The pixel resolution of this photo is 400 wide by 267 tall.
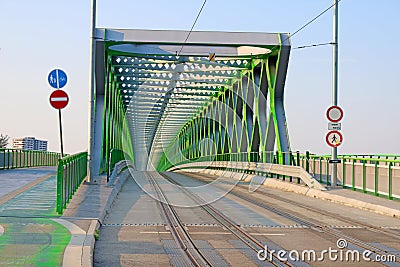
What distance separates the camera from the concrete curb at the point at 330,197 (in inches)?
648

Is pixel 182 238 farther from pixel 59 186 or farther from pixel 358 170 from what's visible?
pixel 358 170

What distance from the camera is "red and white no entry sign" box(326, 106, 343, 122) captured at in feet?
75.7

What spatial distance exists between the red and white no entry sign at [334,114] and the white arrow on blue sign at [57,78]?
1028 centimetres

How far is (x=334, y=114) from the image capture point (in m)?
23.1

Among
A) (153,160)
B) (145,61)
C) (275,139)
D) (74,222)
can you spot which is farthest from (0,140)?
(74,222)

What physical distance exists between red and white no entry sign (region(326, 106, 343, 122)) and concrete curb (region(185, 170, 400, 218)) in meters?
2.57

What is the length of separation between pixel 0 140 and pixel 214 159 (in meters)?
44.8

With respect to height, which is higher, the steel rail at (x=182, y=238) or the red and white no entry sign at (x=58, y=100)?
the red and white no entry sign at (x=58, y=100)

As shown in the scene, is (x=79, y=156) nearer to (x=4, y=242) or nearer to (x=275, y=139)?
(x=4, y=242)

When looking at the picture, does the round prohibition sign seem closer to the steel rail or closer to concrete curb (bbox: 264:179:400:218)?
concrete curb (bbox: 264:179:400:218)

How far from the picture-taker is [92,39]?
75.5 ft

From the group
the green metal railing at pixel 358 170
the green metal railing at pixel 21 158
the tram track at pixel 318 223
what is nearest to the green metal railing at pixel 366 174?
the green metal railing at pixel 358 170

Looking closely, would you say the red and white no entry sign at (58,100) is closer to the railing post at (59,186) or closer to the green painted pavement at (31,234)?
the green painted pavement at (31,234)

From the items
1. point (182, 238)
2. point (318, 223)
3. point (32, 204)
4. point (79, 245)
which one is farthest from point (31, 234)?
point (318, 223)
